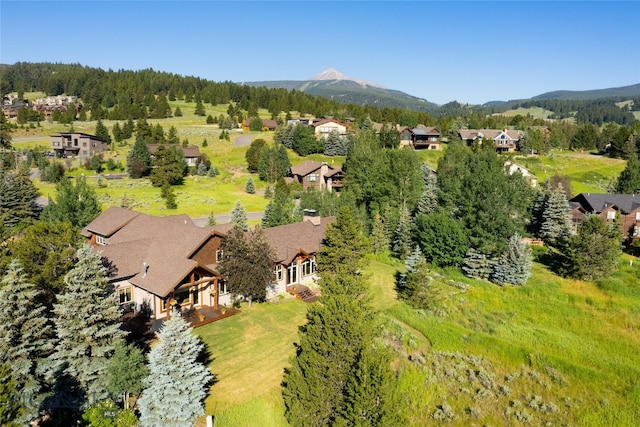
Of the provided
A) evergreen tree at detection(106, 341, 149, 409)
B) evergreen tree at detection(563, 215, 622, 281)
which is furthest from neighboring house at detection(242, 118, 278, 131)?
evergreen tree at detection(106, 341, 149, 409)

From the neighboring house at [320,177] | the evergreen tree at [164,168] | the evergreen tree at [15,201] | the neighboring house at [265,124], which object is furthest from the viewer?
the neighboring house at [265,124]

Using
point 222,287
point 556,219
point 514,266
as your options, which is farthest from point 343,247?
Result: point 556,219

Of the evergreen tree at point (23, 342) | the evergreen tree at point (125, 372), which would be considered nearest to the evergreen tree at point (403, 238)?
the evergreen tree at point (125, 372)

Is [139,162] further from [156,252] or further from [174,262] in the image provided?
[174,262]

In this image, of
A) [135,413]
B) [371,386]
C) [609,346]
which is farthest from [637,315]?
[135,413]

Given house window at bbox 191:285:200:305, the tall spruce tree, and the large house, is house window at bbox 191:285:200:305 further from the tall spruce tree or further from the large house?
the tall spruce tree

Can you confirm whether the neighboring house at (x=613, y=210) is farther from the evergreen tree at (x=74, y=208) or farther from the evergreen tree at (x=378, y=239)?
the evergreen tree at (x=74, y=208)

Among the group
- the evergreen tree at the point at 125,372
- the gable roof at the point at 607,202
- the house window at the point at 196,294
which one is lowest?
the house window at the point at 196,294
